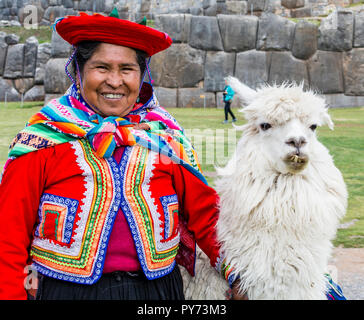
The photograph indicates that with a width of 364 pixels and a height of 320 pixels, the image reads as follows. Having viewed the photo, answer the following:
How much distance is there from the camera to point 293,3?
15234mm

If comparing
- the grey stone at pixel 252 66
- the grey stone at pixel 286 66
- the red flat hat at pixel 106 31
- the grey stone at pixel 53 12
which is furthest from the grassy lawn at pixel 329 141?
the grey stone at pixel 53 12

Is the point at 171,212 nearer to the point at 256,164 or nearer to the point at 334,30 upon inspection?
the point at 256,164

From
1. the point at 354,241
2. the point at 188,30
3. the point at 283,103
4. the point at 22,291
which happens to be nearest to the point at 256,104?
the point at 283,103

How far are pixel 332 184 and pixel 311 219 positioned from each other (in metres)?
0.14

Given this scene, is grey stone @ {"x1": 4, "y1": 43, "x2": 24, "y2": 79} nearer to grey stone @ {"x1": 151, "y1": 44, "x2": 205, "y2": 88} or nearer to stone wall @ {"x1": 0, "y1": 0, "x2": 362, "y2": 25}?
stone wall @ {"x1": 0, "y1": 0, "x2": 362, "y2": 25}

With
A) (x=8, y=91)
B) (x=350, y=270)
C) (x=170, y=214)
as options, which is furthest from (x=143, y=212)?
(x=8, y=91)

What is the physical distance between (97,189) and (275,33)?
13.2 metres

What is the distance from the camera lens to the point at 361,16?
1357 centimetres

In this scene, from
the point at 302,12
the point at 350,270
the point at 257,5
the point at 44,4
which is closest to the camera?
the point at 350,270

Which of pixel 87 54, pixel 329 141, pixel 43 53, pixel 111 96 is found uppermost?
pixel 87 54

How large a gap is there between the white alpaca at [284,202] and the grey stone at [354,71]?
1314 centimetres

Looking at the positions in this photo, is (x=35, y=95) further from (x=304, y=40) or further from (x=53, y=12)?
(x=304, y=40)

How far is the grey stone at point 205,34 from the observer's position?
13.6m

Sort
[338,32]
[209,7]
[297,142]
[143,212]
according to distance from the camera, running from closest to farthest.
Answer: [297,142]
[143,212]
[338,32]
[209,7]
